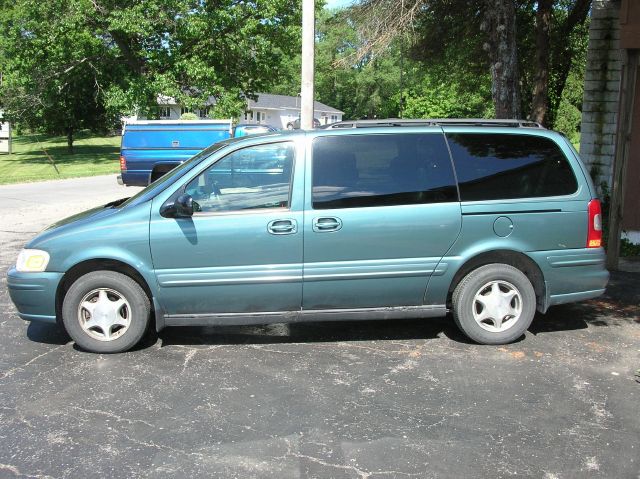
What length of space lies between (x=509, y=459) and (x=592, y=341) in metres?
2.40

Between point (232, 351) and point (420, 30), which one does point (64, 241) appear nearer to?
point (232, 351)

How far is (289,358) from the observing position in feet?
16.8

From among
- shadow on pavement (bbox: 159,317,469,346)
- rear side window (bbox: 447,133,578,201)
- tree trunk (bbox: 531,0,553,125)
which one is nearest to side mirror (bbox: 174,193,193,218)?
shadow on pavement (bbox: 159,317,469,346)

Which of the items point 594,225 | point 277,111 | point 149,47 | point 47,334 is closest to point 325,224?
point 594,225

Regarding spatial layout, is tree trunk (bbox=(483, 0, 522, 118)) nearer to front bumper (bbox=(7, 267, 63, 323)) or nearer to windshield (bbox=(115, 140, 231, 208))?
windshield (bbox=(115, 140, 231, 208))

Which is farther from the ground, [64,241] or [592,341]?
[64,241]

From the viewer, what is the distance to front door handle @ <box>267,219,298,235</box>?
16.4ft

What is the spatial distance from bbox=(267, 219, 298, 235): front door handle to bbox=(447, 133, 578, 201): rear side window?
139 centimetres

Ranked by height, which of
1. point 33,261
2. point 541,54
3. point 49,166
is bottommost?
point 49,166

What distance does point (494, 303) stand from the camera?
210 inches

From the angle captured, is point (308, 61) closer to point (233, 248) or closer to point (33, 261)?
point (233, 248)

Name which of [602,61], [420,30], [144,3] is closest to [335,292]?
[602,61]

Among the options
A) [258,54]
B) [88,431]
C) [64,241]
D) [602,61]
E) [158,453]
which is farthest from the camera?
[258,54]

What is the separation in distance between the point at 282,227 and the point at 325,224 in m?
0.34
